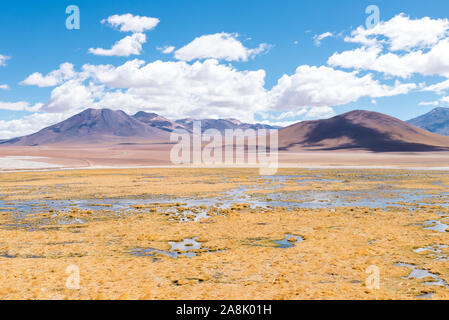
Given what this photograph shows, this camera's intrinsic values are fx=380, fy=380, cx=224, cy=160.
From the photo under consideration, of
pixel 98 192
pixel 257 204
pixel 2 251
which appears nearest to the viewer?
pixel 2 251

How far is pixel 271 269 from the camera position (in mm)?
12812

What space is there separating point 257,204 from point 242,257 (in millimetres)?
14188

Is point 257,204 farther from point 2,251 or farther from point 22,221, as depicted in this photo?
point 2,251

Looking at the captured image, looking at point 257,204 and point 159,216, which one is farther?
point 257,204

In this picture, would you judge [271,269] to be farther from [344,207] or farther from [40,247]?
[344,207]

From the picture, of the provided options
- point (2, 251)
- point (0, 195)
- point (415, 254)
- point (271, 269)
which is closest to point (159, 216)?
point (2, 251)

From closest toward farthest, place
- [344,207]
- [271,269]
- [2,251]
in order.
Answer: [271,269] < [2,251] < [344,207]

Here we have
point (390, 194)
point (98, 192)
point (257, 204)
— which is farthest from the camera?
point (98, 192)

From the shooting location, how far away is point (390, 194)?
33562 mm

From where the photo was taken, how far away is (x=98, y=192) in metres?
36.8

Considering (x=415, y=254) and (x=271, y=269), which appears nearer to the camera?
(x=271, y=269)
